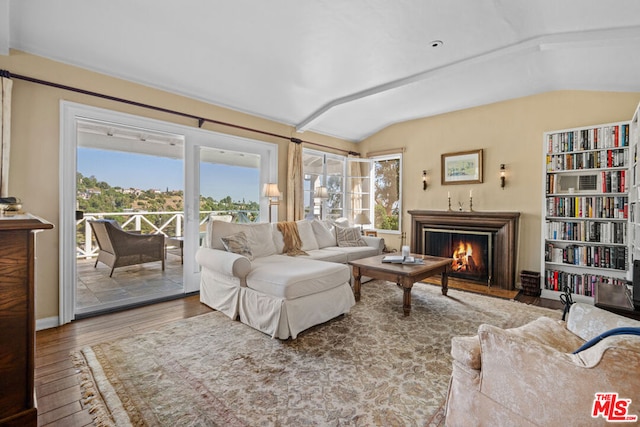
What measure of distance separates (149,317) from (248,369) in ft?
5.16

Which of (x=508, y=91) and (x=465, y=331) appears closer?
(x=465, y=331)

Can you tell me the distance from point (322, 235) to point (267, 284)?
2051 mm

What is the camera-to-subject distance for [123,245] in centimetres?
409

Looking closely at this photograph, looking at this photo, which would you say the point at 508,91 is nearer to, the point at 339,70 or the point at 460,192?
the point at 460,192

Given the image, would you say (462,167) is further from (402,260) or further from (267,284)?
(267,284)

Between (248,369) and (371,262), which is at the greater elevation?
(371,262)

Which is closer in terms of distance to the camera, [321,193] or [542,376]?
[542,376]

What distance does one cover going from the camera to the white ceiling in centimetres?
235

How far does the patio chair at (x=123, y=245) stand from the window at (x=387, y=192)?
3894mm

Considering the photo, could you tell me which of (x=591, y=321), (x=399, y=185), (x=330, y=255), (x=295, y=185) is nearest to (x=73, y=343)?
(x=330, y=255)

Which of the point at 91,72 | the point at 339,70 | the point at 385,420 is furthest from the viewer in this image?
the point at 339,70

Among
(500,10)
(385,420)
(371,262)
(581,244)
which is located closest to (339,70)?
(500,10)

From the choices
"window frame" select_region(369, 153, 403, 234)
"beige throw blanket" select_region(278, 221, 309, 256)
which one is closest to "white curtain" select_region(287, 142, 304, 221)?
"beige throw blanket" select_region(278, 221, 309, 256)

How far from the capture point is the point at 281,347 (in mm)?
2439
